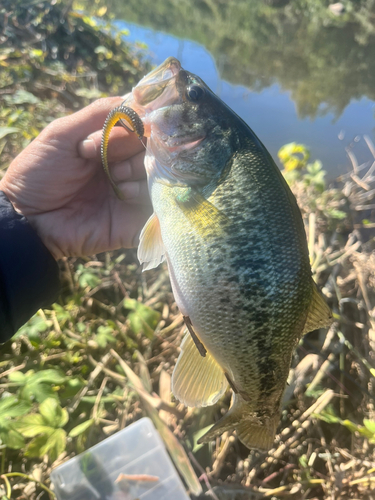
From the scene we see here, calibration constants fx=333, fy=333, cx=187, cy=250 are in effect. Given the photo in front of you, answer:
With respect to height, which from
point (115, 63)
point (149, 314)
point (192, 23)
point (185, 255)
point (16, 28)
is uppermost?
point (192, 23)

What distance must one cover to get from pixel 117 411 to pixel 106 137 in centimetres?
188

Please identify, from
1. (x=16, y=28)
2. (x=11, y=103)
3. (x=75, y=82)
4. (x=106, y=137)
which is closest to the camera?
(x=106, y=137)

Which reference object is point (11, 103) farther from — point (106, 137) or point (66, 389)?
point (66, 389)

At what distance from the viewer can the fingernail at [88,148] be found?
6.45ft

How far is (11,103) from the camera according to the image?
13.2 ft

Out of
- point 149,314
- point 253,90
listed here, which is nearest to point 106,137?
point 149,314

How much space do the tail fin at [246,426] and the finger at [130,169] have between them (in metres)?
1.41

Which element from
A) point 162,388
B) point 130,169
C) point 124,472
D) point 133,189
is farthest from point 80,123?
point 124,472

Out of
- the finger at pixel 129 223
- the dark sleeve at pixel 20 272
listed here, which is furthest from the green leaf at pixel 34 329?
the finger at pixel 129 223

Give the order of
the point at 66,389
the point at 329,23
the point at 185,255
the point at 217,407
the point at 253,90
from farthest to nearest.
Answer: the point at 329,23 < the point at 253,90 < the point at 217,407 < the point at 66,389 < the point at 185,255

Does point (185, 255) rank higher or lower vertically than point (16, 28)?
lower

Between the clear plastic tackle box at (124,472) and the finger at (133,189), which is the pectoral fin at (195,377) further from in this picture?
the finger at (133,189)

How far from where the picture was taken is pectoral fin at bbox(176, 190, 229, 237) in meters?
1.47

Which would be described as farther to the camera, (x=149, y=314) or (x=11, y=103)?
(x=11, y=103)
